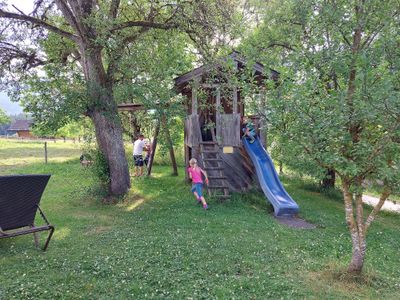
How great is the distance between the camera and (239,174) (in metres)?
11.4

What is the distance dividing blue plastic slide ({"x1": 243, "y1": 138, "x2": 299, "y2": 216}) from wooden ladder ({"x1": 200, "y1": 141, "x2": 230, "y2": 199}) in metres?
1.12

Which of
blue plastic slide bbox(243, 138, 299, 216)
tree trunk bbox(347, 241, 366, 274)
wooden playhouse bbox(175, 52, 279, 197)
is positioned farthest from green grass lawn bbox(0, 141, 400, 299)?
wooden playhouse bbox(175, 52, 279, 197)

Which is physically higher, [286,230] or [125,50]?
[125,50]

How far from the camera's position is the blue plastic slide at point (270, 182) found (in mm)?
8641

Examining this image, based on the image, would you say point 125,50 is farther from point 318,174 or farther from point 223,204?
point 318,174

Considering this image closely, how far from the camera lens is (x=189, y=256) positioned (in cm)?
525

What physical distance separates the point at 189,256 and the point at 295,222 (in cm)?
378

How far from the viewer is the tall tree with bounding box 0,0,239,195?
8305mm

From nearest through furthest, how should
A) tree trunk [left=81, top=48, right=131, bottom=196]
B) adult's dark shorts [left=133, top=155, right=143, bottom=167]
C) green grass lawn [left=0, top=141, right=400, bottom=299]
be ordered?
green grass lawn [left=0, top=141, right=400, bottom=299] → tree trunk [left=81, top=48, right=131, bottom=196] → adult's dark shorts [left=133, top=155, right=143, bottom=167]

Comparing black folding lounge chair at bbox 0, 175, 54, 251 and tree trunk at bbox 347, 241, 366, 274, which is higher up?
black folding lounge chair at bbox 0, 175, 54, 251

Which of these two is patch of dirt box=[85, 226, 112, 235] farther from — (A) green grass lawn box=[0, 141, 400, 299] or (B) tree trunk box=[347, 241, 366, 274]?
(B) tree trunk box=[347, 241, 366, 274]

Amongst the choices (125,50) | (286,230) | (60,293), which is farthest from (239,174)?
(60,293)

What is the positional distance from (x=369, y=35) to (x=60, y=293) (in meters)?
6.50

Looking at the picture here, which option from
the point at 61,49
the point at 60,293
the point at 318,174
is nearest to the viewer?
the point at 60,293
